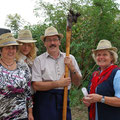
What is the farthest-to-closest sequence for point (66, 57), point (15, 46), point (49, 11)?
Answer: point (49, 11)
point (66, 57)
point (15, 46)

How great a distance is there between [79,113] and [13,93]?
10.3ft

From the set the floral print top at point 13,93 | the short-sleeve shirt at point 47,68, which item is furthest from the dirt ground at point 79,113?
the floral print top at point 13,93

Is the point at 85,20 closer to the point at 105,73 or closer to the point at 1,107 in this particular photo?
the point at 105,73

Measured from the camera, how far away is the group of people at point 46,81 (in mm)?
2189

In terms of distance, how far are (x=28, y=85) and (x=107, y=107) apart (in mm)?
1161

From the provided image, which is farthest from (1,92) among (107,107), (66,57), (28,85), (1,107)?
(107,107)

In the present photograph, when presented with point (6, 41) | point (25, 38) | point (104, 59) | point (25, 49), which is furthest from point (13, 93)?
point (104, 59)

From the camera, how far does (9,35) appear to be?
2.50 meters

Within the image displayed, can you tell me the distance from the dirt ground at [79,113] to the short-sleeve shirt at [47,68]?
242cm

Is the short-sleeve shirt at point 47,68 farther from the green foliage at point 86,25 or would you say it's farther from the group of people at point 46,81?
the green foliage at point 86,25

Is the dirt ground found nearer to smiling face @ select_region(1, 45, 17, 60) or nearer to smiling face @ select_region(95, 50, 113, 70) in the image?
smiling face @ select_region(95, 50, 113, 70)

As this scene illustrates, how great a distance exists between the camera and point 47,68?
106 inches

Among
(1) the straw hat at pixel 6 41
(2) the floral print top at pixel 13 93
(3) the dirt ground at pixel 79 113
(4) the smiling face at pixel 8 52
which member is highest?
(1) the straw hat at pixel 6 41

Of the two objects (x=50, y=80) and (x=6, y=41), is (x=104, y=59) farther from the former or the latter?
(x=6, y=41)
